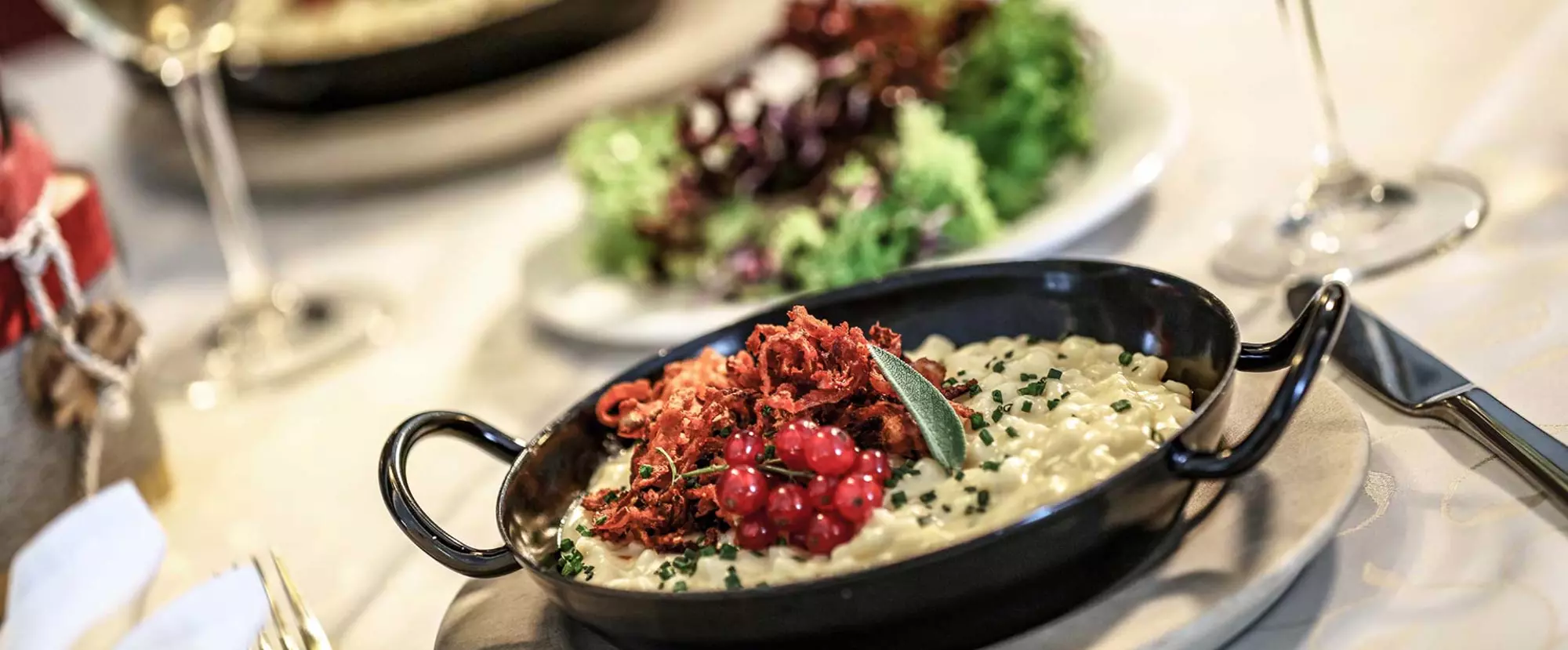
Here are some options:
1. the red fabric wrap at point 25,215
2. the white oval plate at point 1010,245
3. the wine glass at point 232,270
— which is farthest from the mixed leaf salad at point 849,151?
the red fabric wrap at point 25,215

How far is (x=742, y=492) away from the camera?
2.80ft

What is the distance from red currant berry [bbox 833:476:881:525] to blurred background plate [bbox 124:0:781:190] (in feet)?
5.22

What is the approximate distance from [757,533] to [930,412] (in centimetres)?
14

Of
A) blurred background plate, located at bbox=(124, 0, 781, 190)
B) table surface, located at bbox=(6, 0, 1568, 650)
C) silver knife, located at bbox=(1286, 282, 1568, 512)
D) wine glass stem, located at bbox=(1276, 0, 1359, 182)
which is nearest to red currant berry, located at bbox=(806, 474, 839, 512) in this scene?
table surface, located at bbox=(6, 0, 1568, 650)

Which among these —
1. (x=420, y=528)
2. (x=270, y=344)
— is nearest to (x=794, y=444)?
(x=420, y=528)

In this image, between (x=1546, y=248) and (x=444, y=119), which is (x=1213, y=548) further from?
(x=444, y=119)

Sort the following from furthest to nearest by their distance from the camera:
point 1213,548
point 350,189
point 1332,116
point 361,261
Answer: point 350,189
point 361,261
point 1332,116
point 1213,548

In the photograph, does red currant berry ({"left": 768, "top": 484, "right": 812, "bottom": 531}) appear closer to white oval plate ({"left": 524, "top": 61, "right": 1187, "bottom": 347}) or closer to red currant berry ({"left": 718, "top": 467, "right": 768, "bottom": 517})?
red currant berry ({"left": 718, "top": 467, "right": 768, "bottom": 517})

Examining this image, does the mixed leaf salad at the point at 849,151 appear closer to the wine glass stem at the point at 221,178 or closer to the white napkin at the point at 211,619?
the wine glass stem at the point at 221,178

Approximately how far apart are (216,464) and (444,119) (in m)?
0.93

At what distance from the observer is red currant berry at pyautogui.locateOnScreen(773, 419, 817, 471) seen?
2.86 feet

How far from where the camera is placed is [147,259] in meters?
2.27

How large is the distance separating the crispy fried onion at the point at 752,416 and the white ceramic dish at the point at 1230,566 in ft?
0.31

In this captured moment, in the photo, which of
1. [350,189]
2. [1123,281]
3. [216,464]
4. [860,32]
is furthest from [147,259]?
[1123,281]
